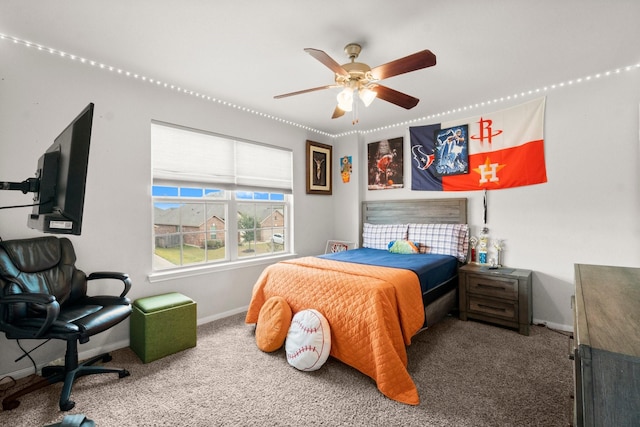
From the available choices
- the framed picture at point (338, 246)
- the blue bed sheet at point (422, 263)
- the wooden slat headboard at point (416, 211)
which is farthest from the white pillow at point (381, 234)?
the blue bed sheet at point (422, 263)

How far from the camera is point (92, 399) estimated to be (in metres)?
1.90

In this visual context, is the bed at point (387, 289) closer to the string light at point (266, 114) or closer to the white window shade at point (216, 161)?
the string light at point (266, 114)

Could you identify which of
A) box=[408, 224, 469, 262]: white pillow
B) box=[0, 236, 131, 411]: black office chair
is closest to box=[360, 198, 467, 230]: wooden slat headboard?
box=[408, 224, 469, 262]: white pillow

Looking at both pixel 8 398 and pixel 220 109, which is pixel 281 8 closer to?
pixel 220 109

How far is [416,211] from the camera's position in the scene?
13.0 ft

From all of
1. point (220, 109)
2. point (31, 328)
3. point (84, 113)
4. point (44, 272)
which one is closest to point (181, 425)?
point (31, 328)

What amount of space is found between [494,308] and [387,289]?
1570mm

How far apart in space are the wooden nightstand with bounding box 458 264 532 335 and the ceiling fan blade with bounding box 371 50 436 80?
224 cm

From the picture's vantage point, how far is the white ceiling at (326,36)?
1791 mm

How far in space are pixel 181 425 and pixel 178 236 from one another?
1850 millimetres

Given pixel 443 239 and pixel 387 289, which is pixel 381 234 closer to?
pixel 443 239

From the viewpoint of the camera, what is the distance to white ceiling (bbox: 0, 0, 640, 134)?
70.5 inches

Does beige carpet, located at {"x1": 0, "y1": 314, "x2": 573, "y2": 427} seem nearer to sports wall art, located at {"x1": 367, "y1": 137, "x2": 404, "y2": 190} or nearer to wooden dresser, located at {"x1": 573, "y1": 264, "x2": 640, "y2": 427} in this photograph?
wooden dresser, located at {"x1": 573, "y1": 264, "x2": 640, "y2": 427}

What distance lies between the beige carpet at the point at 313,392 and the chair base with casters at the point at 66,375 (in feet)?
0.17
